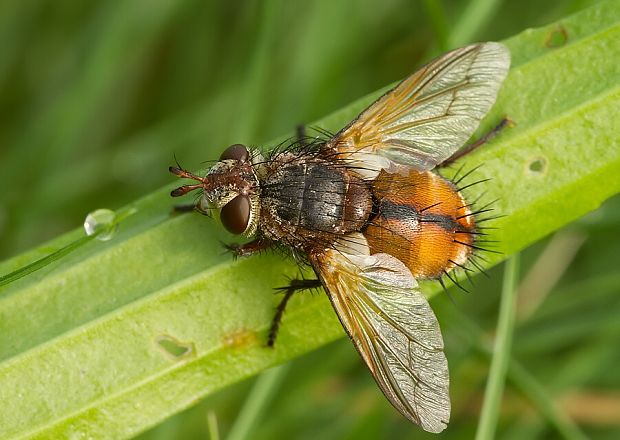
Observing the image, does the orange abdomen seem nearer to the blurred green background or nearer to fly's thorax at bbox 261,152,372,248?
fly's thorax at bbox 261,152,372,248

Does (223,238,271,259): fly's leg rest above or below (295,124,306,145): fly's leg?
below

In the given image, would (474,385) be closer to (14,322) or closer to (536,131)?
(536,131)

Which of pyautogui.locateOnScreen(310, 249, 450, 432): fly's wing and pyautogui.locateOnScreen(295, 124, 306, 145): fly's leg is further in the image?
pyautogui.locateOnScreen(295, 124, 306, 145): fly's leg

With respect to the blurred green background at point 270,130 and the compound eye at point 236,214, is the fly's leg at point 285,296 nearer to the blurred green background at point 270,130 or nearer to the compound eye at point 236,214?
the compound eye at point 236,214

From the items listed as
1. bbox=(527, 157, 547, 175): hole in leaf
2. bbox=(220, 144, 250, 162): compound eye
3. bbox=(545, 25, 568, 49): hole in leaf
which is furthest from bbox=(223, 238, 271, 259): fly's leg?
bbox=(545, 25, 568, 49): hole in leaf

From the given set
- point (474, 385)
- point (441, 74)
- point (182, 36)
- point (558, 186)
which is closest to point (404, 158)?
point (441, 74)

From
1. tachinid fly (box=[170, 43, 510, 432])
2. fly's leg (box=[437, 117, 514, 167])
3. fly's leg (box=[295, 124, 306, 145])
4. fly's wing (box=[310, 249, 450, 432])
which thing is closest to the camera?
fly's wing (box=[310, 249, 450, 432])
